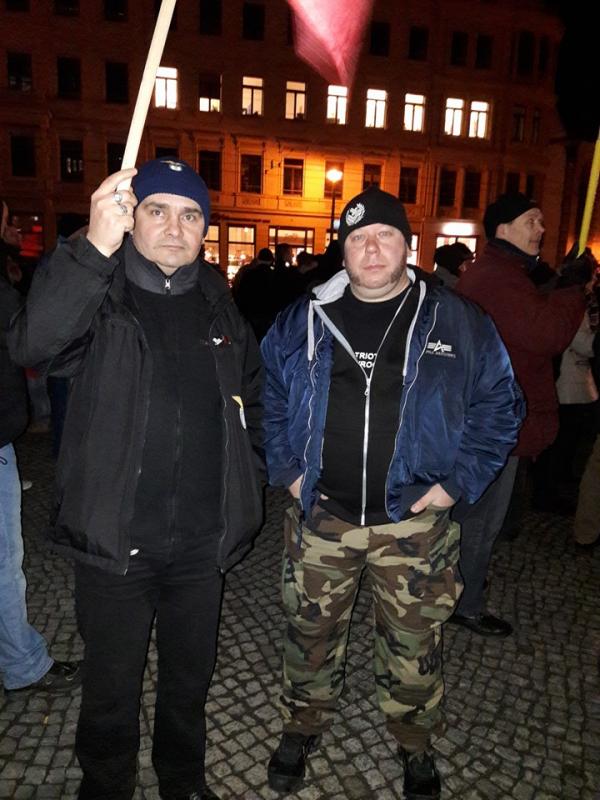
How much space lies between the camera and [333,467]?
2443mm

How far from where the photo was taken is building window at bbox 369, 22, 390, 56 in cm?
2730

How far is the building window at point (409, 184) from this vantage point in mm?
28688

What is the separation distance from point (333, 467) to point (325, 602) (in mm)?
571

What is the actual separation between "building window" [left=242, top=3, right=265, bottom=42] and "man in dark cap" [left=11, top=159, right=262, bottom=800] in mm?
28646

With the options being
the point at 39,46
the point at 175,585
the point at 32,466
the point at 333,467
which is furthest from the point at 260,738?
the point at 39,46

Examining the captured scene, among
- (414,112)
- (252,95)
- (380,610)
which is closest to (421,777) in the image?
(380,610)

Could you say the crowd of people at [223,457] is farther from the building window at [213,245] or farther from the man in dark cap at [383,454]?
the building window at [213,245]

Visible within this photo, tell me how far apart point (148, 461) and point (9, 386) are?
0.90m

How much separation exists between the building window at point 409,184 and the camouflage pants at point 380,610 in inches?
1120

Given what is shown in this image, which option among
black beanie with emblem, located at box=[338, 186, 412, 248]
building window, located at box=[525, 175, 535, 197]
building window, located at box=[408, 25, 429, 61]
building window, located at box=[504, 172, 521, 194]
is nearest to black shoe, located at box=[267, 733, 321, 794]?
black beanie with emblem, located at box=[338, 186, 412, 248]

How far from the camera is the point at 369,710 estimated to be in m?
3.02

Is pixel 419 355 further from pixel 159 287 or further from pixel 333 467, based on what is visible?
pixel 159 287

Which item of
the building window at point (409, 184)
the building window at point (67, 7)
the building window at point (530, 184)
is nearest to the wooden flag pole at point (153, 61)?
the building window at point (409, 184)

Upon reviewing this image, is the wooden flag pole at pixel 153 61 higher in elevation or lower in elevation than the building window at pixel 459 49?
Result: lower
